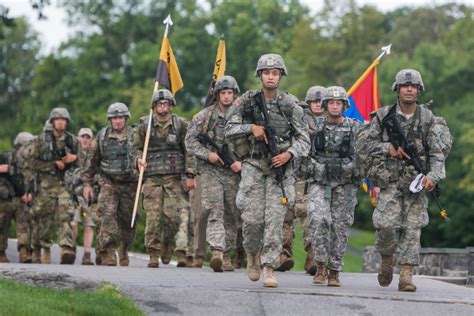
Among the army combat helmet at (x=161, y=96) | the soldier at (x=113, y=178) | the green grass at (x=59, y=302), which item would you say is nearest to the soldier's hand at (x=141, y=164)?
the soldier at (x=113, y=178)

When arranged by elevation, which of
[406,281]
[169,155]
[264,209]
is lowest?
[406,281]

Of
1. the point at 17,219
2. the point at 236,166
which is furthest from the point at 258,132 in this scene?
the point at 17,219

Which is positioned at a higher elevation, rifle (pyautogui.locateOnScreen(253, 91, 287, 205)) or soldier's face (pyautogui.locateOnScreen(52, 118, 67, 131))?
soldier's face (pyautogui.locateOnScreen(52, 118, 67, 131))

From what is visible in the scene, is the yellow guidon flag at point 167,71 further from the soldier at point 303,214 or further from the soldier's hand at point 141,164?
the soldier at point 303,214

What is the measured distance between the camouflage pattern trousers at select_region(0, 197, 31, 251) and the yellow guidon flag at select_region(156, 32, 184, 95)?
3.36m

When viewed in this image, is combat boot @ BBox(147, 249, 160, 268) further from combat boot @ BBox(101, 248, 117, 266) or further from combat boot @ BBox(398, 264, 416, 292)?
combat boot @ BBox(398, 264, 416, 292)

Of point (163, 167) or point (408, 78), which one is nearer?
point (408, 78)

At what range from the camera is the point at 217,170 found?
64.7 feet

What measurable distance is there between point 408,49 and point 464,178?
2503 centimetres

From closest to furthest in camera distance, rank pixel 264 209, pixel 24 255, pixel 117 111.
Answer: pixel 264 209 → pixel 117 111 → pixel 24 255

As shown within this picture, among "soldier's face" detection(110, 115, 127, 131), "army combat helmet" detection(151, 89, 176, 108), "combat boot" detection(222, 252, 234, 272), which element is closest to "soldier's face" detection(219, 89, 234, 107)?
"army combat helmet" detection(151, 89, 176, 108)

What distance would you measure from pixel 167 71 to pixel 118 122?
2.05 metres

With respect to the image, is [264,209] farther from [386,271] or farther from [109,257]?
[109,257]

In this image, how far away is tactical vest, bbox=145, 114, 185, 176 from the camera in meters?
21.1
